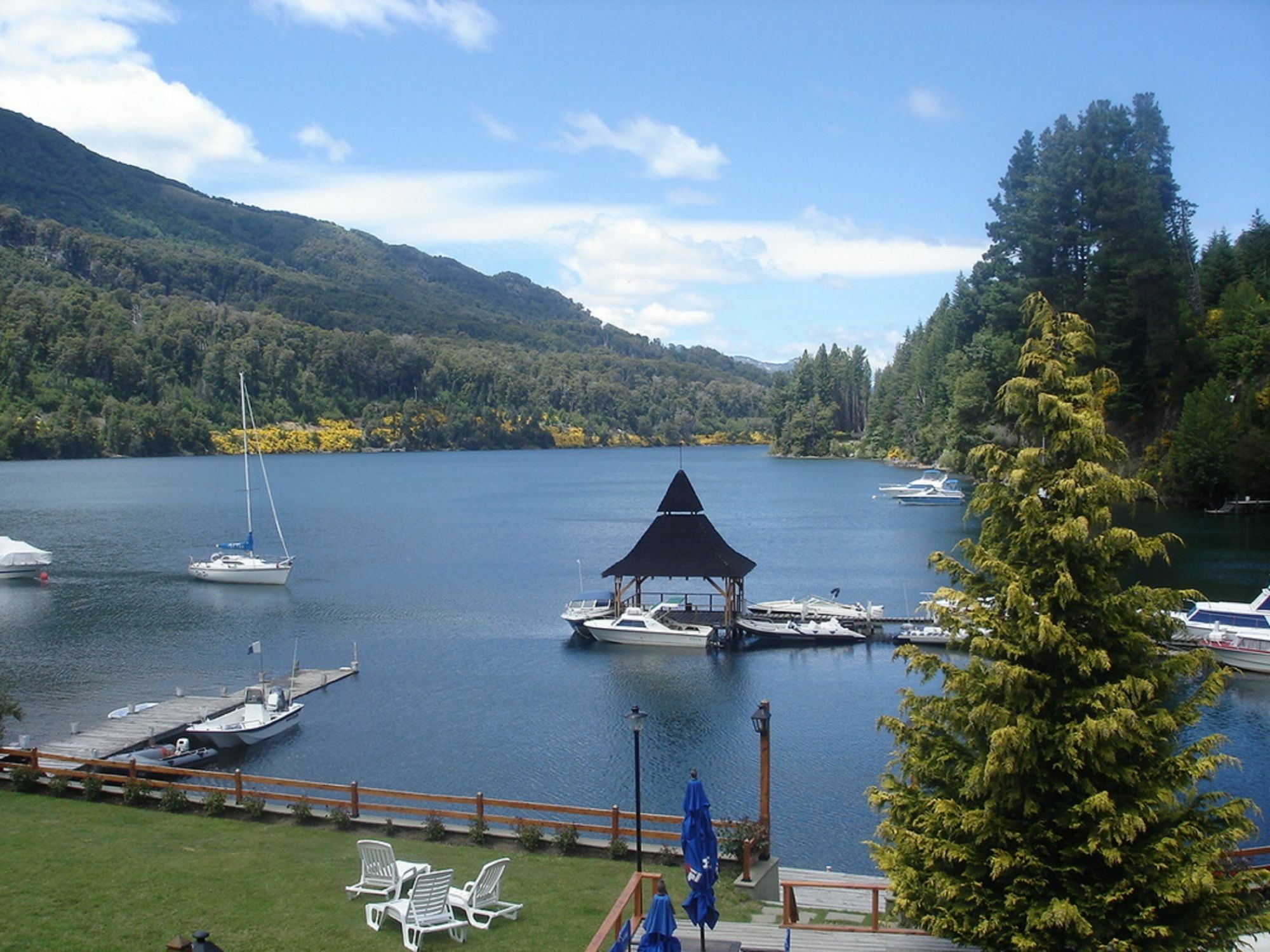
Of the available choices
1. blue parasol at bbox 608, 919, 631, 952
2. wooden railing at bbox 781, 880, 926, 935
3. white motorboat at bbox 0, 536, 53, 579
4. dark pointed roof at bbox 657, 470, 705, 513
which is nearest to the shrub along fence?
wooden railing at bbox 781, 880, 926, 935

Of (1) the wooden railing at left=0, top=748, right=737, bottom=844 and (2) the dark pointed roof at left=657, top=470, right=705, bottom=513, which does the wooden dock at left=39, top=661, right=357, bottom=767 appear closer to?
(1) the wooden railing at left=0, top=748, right=737, bottom=844

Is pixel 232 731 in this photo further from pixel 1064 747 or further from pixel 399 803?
Answer: pixel 1064 747

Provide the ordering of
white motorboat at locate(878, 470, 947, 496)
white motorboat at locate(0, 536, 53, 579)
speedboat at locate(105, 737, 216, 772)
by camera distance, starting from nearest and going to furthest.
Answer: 1. speedboat at locate(105, 737, 216, 772)
2. white motorboat at locate(0, 536, 53, 579)
3. white motorboat at locate(878, 470, 947, 496)

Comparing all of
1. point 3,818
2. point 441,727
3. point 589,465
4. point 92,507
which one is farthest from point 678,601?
point 589,465

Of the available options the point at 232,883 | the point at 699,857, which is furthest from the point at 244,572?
the point at 699,857

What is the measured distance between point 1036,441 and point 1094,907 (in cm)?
543

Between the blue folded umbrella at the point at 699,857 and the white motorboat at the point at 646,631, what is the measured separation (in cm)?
2892

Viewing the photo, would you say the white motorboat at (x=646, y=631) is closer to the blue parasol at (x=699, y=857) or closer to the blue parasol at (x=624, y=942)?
the blue parasol at (x=699, y=857)

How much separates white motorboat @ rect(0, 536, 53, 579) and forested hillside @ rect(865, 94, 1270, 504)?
5968cm

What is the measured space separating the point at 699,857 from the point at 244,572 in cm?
5033

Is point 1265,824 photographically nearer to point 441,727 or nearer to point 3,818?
point 441,727

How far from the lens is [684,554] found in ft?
137

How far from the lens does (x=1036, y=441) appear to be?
1331cm

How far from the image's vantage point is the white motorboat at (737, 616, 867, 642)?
41469mm
